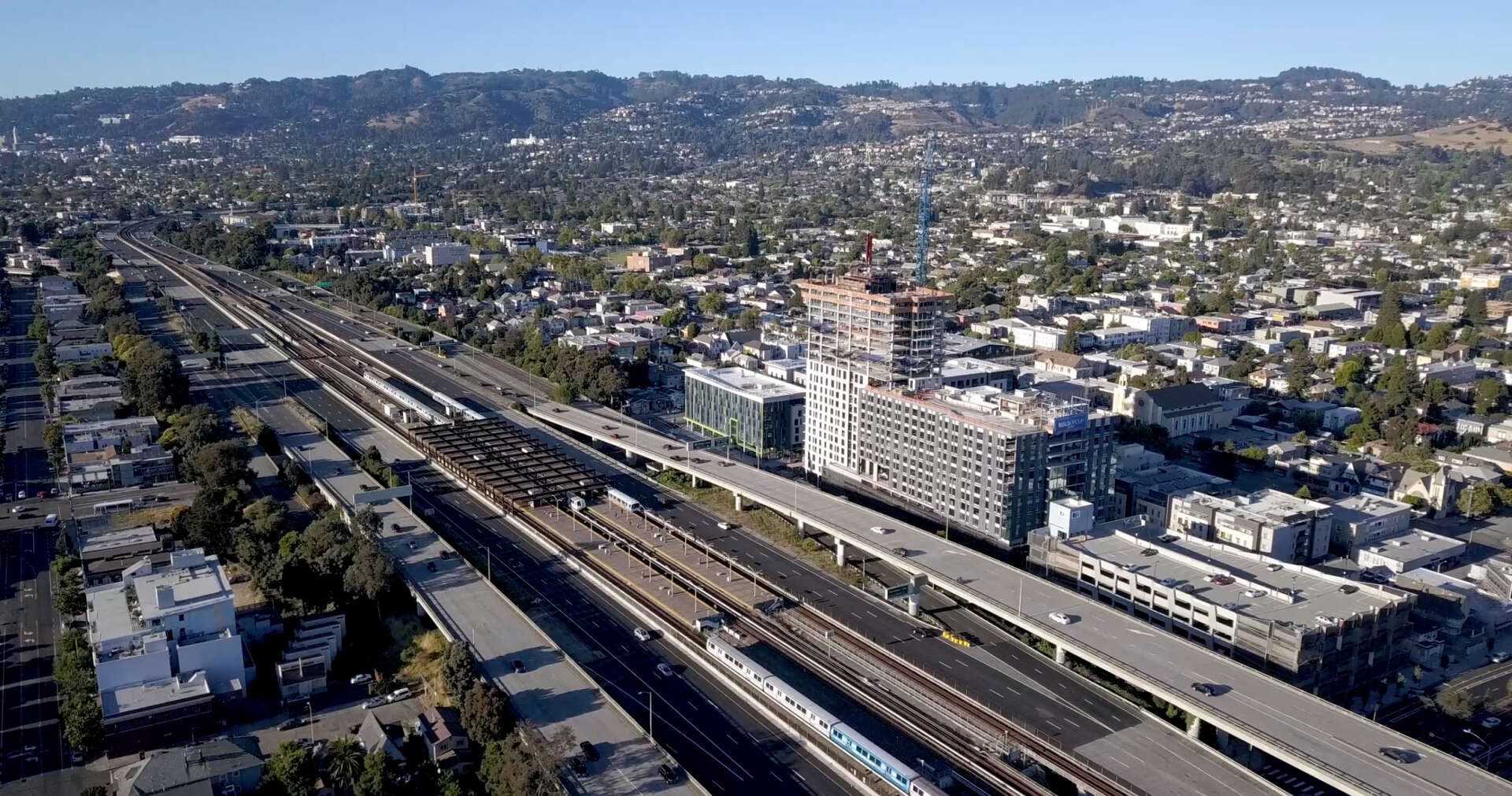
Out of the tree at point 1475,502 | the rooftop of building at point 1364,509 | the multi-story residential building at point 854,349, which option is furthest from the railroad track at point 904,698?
the tree at point 1475,502

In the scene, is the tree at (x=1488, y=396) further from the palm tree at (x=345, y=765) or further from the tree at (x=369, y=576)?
the palm tree at (x=345, y=765)

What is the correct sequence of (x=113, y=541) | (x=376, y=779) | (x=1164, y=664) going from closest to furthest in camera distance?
1. (x=376, y=779)
2. (x=1164, y=664)
3. (x=113, y=541)

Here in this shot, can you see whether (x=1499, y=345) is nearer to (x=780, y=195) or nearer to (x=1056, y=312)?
(x=1056, y=312)

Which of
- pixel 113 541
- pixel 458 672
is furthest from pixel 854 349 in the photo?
pixel 113 541

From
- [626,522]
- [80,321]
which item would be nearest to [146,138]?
[80,321]

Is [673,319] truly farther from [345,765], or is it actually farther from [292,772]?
[292,772]
